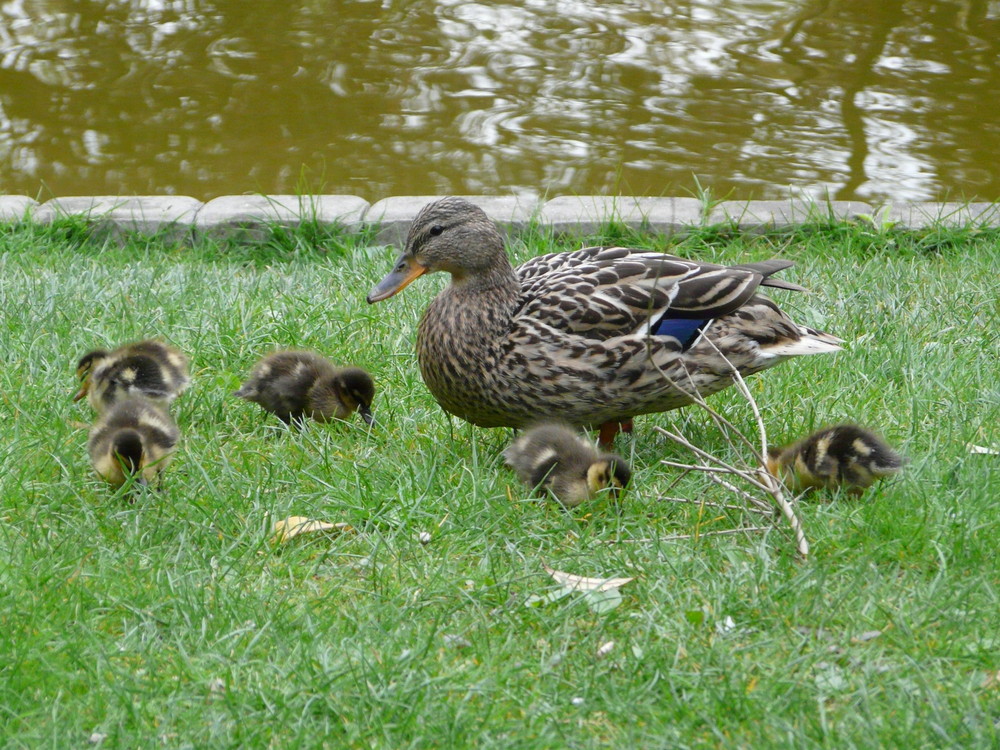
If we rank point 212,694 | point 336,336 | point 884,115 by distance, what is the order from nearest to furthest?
point 212,694, point 336,336, point 884,115

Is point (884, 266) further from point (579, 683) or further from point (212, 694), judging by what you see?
point (212, 694)

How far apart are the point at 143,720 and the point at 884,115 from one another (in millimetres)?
6355

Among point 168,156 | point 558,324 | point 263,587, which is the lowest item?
point 168,156

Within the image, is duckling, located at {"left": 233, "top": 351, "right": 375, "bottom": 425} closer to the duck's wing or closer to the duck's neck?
the duck's neck

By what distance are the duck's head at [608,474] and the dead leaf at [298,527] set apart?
64cm

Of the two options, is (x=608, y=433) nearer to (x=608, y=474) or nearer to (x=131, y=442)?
(x=608, y=474)

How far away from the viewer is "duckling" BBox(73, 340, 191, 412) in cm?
366

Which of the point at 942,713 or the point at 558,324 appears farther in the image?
the point at 558,324

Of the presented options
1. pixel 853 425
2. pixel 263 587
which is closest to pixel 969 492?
pixel 853 425

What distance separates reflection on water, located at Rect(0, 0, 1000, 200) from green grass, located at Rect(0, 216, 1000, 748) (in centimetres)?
253

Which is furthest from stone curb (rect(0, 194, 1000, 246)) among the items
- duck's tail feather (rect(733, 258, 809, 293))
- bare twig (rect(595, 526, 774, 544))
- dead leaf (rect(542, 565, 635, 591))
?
dead leaf (rect(542, 565, 635, 591))

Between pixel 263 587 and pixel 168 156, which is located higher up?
pixel 263 587

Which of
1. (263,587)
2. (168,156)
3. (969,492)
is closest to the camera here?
(263,587)

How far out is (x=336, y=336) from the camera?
4.50m
